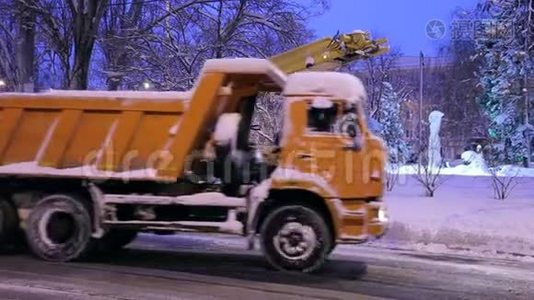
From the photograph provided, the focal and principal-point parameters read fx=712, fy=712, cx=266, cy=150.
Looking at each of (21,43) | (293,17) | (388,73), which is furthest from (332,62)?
(388,73)

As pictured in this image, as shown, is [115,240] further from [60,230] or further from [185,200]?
[185,200]

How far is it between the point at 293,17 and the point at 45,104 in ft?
43.4

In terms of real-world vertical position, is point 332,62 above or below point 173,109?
above

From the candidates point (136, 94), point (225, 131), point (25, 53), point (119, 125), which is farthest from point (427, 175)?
point (25, 53)

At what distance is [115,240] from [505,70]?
25.1 metres

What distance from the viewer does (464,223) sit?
504 inches

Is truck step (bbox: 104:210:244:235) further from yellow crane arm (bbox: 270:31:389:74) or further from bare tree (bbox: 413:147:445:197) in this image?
bare tree (bbox: 413:147:445:197)

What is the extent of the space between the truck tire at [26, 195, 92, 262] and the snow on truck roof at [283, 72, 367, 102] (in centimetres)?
325

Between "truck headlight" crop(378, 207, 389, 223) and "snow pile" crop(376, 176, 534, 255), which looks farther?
Answer: "snow pile" crop(376, 176, 534, 255)

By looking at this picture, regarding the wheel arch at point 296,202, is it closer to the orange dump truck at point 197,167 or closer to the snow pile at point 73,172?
the orange dump truck at point 197,167

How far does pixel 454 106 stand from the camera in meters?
62.3

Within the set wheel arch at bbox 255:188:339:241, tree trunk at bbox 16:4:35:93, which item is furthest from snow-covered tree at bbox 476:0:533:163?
tree trunk at bbox 16:4:35:93

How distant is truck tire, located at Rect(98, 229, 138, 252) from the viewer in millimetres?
10352

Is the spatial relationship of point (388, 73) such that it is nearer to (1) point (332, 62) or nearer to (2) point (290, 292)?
(1) point (332, 62)
